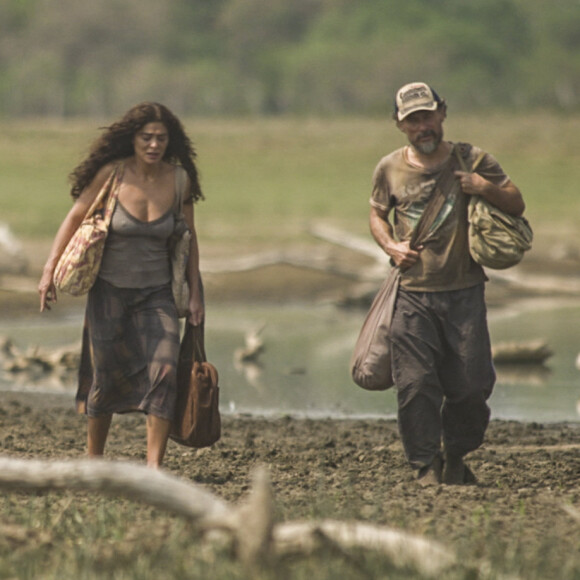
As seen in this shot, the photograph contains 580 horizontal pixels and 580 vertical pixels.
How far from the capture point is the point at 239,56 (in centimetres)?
12450

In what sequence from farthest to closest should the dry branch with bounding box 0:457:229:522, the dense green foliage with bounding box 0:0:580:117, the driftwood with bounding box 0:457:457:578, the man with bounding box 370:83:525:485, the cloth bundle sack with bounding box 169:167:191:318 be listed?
1. the dense green foliage with bounding box 0:0:580:117
2. the cloth bundle sack with bounding box 169:167:191:318
3. the man with bounding box 370:83:525:485
4. the dry branch with bounding box 0:457:229:522
5. the driftwood with bounding box 0:457:457:578

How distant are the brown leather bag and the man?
856 mm

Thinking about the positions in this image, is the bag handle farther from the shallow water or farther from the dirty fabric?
the shallow water

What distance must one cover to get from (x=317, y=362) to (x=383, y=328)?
19.2ft

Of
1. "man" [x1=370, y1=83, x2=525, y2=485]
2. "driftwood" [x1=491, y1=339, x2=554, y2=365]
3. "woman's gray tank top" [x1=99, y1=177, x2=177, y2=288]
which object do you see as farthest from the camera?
"driftwood" [x1=491, y1=339, x2=554, y2=365]

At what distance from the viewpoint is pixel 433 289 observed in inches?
273

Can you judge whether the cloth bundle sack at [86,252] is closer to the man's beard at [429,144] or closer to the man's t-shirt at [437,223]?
the man's t-shirt at [437,223]

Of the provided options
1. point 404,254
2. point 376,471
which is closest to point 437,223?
point 404,254

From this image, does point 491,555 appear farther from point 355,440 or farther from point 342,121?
point 342,121

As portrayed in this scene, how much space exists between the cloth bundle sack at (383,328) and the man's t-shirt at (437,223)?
3 cm

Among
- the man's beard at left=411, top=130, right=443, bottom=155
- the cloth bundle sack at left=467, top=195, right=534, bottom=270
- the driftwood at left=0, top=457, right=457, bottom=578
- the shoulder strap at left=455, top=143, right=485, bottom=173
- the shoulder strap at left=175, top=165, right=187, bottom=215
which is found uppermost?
the man's beard at left=411, top=130, right=443, bottom=155

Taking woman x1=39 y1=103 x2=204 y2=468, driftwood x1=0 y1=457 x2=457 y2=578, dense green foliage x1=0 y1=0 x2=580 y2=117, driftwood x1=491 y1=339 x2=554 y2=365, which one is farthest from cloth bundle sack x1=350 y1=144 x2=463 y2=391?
dense green foliage x1=0 y1=0 x2=580 y2=117

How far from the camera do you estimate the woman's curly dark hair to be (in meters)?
7.06

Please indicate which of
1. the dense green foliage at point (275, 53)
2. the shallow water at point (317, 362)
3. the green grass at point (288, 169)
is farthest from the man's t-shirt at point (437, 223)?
the dense green foliage at point (275, 53)
